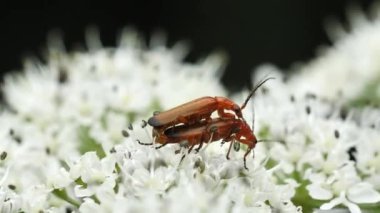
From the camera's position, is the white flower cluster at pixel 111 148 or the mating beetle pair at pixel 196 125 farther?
the mating beetle pair at pixel 196 125

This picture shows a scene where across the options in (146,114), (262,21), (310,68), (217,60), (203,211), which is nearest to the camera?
(203,211)

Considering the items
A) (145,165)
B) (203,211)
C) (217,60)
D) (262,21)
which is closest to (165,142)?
(145,165)

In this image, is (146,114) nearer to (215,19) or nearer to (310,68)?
(310,68)

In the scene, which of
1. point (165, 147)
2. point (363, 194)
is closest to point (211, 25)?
point (363, 194)

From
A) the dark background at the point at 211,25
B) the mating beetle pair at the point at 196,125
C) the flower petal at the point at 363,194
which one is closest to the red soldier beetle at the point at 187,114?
the mating beetle pair at the point at 196,125

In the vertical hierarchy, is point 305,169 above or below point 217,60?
below

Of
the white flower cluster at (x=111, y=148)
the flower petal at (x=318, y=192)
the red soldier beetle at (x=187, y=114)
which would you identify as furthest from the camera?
the flower petal at (x=318, y=192)

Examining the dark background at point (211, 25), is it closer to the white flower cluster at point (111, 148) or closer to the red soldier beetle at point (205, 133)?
the white flower cluster at point (111, 148)

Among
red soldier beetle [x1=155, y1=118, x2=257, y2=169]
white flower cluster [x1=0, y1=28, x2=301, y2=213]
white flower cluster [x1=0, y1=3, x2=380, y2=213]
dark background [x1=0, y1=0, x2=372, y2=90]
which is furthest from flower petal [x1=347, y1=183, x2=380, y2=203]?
dark background [x1=0, y1=0, x2=372, y2=90]
